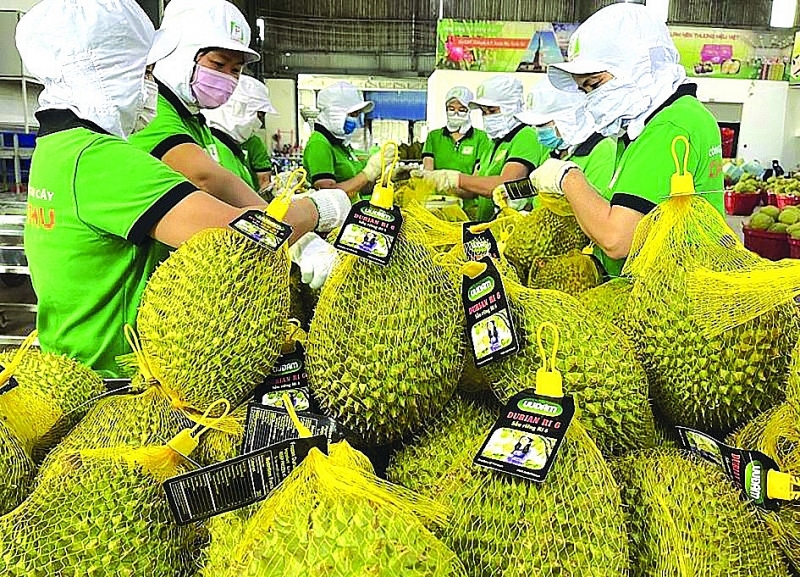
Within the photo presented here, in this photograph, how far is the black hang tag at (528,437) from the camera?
26.8 inches

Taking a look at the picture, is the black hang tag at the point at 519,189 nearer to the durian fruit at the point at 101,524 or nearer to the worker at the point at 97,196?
the worker at the point at 97,196

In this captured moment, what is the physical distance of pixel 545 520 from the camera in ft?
2.23

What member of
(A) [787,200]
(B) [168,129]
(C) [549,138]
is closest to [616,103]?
(B) [168,129]

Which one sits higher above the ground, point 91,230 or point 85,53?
point 85,53

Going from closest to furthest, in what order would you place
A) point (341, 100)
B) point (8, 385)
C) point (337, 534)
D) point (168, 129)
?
1. point (337, 534)
2. point (8, 385)
3. point (168, 129)
4. point (341, 100)

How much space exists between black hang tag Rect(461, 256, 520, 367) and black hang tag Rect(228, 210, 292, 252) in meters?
0.27

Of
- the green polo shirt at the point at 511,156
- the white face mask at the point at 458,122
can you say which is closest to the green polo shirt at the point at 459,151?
the white face mask at the point at 458,122

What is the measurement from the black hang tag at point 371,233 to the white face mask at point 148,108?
3.60 feet

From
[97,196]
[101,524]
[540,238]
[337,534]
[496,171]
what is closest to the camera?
[337,534]

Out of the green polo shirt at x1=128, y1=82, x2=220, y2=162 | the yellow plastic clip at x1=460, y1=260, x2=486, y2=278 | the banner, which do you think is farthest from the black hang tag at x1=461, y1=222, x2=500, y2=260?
the banner

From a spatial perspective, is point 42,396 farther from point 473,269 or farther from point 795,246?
point 795,246

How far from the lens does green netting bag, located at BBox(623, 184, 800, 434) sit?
904mm

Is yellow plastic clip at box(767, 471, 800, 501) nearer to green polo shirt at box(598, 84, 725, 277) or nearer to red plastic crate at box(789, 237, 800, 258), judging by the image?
green polo shirt at box(598, 84, 725, 277)

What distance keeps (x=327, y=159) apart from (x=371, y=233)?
11.9ft
